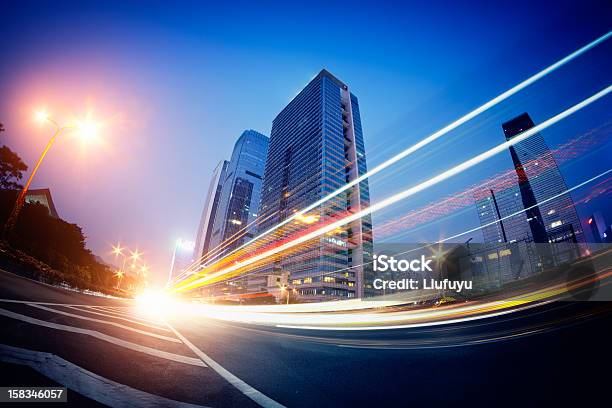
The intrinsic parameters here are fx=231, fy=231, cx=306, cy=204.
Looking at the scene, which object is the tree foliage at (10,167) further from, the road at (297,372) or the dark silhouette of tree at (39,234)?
the road at (297,372)

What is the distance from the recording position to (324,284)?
8512 centimetres

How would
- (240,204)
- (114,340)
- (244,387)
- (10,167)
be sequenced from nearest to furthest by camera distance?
(244,387) < (114,340) < (10,167) < (240,204)

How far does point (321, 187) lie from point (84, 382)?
9867 centimetres

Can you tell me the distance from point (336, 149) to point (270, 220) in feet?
177

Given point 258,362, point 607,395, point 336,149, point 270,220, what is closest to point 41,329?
point 258,362

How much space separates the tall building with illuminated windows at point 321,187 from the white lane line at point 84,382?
83.0 metres

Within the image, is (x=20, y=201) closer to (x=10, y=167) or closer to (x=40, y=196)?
(x=10, y=167)

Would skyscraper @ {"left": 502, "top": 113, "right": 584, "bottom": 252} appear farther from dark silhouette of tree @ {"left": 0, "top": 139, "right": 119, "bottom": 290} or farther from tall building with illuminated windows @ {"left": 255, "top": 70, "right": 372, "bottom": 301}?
dark silhouette of tree @ {"left": 0, "top": 139, "right": 119, "bottom": 290}

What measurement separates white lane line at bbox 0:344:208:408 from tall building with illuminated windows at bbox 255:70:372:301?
83004 millimetres

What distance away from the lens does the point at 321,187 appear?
100125mm

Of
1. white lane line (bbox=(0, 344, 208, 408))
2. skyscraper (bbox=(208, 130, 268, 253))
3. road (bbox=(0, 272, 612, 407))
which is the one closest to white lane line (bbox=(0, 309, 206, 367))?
road (bbox=(0, 272, 612, 407))

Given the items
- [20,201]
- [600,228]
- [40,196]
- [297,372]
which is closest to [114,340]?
[297,372]

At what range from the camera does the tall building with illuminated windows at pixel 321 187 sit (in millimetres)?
91188

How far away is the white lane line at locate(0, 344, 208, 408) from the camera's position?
2.08m
